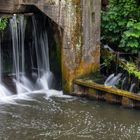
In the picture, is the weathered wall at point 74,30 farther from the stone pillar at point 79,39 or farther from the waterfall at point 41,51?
the waterfall at point 41,51

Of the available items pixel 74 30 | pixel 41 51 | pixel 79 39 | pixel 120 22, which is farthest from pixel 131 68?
pixel 41 51

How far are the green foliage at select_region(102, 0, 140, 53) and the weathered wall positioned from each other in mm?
1310

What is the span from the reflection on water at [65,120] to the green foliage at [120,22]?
2.81m

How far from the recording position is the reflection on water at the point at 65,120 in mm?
12766

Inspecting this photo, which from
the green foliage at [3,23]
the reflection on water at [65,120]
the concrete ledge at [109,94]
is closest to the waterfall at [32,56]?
the green foliage at [3,23]

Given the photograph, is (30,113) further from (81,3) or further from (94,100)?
(81,3)

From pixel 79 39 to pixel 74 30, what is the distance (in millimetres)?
332

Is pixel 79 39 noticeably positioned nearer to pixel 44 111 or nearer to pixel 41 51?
pixel 41 51

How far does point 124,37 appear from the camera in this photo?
1741cm

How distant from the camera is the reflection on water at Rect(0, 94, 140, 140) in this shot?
1277 centimetres

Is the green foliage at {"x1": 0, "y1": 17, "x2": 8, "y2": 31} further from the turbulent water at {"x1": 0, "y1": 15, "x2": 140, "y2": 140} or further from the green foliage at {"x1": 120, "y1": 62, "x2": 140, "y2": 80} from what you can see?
the green foliage at {"x1": 120, "y1": 62, "x2": 140, "y2": 80}

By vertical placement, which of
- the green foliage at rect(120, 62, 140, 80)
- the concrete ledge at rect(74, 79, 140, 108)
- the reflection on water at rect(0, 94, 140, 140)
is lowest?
the reflection on water at rect(0, 94, 140, 140)

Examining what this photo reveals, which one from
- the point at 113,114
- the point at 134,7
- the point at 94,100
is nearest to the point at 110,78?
the point at 94,100

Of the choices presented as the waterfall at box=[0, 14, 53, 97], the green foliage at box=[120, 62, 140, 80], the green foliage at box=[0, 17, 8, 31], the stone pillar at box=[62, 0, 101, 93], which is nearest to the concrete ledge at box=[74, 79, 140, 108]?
the stone pillar at box=[62, 0, 101, 93]
